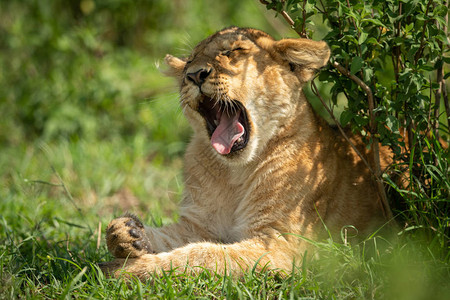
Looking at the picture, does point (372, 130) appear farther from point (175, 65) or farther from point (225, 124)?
point (175, 65)

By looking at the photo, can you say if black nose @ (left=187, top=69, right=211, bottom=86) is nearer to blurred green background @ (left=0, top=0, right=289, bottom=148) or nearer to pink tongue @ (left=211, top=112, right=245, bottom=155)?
pink tongue @ (left=211, top=112, right=245, bottom=155)

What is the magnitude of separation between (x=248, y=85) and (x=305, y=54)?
41 cm

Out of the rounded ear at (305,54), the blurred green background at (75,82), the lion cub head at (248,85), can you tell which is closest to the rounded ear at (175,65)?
the lion cub head at (248,85)

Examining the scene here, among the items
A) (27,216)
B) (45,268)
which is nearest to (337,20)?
(45,268)

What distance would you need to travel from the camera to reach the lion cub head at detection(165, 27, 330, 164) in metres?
3.62

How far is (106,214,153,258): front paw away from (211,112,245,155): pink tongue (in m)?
0.74

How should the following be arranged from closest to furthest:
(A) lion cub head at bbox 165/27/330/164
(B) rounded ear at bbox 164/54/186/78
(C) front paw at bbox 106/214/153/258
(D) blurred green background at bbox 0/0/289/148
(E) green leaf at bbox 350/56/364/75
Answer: (E) green leaf at bbox 350/56/364/75
(C) front paw at bbox 106/214/153/258
(A) lion cub head at bbox 165/27/330/164
(B) rounded ear at bbox 164/54/186/78
(D) blurred green background at bbox 0/0/289/148

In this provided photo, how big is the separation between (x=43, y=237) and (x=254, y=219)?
1.61 metres

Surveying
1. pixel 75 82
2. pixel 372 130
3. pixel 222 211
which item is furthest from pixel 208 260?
pixel 75 82

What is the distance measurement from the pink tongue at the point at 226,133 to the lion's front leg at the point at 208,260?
0.64m

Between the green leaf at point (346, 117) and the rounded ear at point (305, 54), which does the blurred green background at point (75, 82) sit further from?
the green leaf at point (346, 117)

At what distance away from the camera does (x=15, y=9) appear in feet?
24.5

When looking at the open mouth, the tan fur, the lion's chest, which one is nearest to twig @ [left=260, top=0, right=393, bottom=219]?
the tan fur

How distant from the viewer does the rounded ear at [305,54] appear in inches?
135
